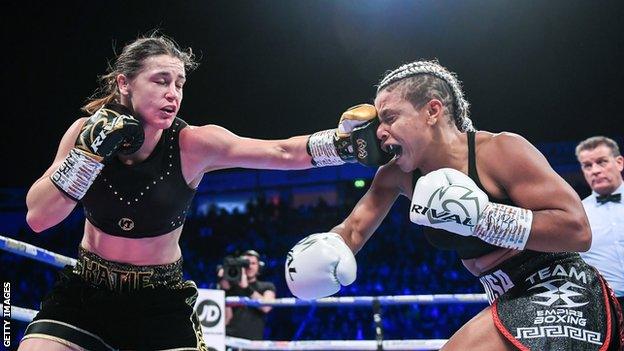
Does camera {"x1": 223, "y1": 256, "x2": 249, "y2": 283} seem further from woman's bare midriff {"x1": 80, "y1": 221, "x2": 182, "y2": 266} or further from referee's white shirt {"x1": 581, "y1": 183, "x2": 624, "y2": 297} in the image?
woman's bare midriff {"x1": 80, "y1": 221, "x2": 182, "y2": 266}

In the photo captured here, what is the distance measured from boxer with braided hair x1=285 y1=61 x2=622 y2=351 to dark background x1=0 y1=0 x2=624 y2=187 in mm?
7593

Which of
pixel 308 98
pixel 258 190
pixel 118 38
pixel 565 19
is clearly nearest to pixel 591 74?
pixel 565 19

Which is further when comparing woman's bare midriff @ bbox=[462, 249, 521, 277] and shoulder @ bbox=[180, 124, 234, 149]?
shoulder @ bbox=[180, 124, 234, 149]

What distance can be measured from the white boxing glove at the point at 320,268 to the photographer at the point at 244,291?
2.93m

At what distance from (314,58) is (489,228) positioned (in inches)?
358

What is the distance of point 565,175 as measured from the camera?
10.7m

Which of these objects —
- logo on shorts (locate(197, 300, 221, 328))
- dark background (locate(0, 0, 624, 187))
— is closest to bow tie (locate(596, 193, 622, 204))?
logo on shorts (locate(197, 300, 221, 328))

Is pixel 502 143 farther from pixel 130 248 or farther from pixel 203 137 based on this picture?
pixel 130 248

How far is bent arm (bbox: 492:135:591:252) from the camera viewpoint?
5.38ft

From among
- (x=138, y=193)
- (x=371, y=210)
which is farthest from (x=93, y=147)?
(x=371, y=210)

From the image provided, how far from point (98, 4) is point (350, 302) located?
6.35 metres

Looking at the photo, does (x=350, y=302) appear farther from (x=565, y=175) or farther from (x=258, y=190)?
(x=258, y=190)

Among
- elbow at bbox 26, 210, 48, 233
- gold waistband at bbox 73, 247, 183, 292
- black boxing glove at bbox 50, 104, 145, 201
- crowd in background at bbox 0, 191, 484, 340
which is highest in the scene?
crowd in background at bbox 0, 191, 484, 340

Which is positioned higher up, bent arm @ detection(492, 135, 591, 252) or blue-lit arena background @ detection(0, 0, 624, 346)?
blue-lit arena background @ detection(0, 0, 624, 346)
